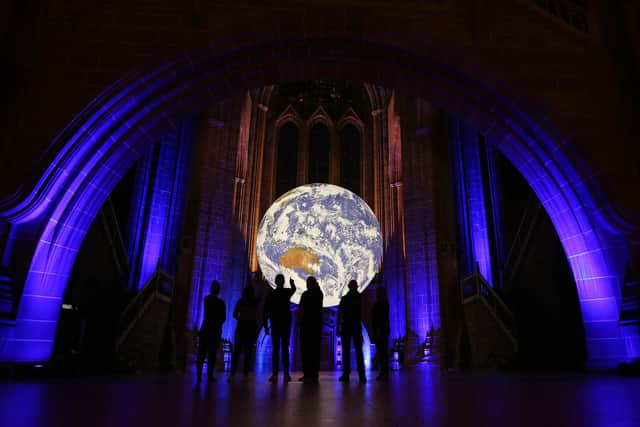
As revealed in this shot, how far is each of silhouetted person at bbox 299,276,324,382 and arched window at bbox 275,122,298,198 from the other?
12.8 meters

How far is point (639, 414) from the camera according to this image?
5.87 ft

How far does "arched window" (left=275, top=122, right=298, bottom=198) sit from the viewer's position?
17.6 meters

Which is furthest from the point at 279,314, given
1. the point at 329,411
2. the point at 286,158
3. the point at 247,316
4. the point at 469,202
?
the point at 286,158

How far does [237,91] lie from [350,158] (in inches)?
497

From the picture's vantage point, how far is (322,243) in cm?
1149

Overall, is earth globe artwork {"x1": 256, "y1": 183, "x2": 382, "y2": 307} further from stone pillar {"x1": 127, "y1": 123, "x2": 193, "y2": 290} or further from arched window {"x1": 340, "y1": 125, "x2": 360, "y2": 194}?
arched window {"x1": 340, "y1": 125, "x2": 360, "y2": 194}

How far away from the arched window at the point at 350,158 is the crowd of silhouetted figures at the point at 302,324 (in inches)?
519

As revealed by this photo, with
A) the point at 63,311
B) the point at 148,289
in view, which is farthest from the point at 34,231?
the point at 148,289

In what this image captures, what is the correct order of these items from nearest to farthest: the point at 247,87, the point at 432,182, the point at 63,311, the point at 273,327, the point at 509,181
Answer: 1. the point at 273,327
2. the point at 247,87
3. the point at 63,311
4. the point at 509,181
5. the point at 432,182

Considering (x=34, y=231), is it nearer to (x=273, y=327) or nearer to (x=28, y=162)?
(x=28, y=162)

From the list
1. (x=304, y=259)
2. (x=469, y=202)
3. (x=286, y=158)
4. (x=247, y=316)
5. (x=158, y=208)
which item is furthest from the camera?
(x=286, y=158)

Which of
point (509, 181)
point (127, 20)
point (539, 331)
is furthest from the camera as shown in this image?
point (509, 181)

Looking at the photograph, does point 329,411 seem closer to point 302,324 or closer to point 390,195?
point 302,324

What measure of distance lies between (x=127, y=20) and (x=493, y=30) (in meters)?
4.81
